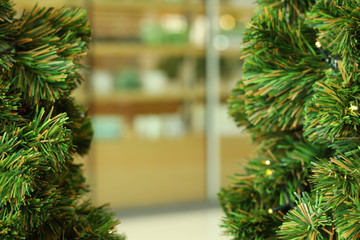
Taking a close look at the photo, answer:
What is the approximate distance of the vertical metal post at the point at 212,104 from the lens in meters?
3.87

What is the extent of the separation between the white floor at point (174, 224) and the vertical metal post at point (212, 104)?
25 cm

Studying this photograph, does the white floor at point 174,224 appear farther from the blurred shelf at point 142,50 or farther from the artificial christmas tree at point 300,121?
the artificial christmas tree at point 300,121

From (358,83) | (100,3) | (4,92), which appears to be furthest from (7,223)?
(100,3)

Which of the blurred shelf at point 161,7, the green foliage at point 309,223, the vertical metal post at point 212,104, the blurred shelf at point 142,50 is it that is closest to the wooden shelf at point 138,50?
the blurred shelf at point 142,50

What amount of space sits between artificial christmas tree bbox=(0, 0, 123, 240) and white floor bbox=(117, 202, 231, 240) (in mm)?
2130

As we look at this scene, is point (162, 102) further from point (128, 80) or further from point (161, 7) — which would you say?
point (161, 7)

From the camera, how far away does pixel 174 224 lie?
10.9ft

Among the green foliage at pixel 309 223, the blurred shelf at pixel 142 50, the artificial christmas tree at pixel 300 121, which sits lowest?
the green foliage at pixel 309 223

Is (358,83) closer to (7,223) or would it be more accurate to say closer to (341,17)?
(341,17)

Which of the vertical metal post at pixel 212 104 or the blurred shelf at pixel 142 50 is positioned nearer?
the blurred shelf at pixel 142 50

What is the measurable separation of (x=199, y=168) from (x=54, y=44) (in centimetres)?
333

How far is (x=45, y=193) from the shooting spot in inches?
24.6

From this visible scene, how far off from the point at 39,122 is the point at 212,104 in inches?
131

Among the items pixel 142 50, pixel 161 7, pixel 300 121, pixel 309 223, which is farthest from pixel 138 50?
pixel 309 223
